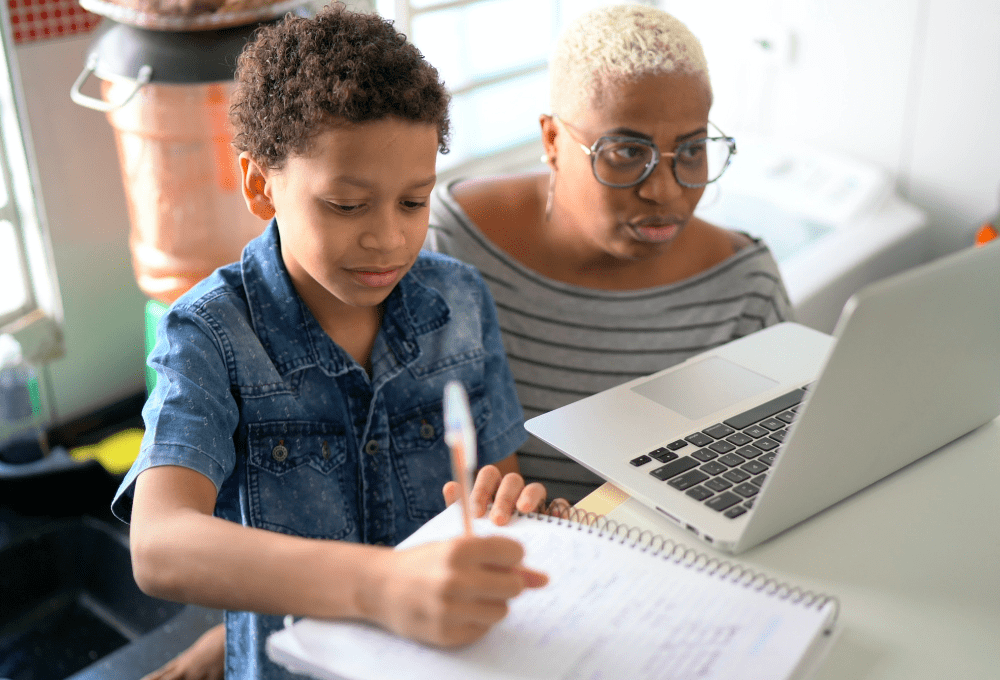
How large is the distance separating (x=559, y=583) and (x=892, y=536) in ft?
0.99

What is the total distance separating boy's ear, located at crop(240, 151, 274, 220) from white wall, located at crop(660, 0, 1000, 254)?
199cm

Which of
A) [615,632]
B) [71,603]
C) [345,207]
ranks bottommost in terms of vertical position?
[71,603]

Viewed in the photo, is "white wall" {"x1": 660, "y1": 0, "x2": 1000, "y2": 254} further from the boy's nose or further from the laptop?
the boy's nose

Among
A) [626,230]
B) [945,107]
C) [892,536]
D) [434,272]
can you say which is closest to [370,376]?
[434,272]

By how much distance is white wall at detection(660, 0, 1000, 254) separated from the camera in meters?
2.28

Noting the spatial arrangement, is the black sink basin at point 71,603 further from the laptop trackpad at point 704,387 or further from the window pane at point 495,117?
→ the window pane at point 495,117

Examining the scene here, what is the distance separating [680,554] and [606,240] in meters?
0.59

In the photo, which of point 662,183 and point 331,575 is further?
point 662,183

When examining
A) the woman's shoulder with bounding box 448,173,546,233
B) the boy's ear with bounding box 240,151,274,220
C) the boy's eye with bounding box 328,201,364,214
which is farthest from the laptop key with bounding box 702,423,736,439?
the woman's shoulder with bounding box 448,173,546,233

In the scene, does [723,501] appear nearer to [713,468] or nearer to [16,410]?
[713,468]

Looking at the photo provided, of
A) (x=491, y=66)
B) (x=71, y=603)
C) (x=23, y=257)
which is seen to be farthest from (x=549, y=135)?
(x=491, y=66)

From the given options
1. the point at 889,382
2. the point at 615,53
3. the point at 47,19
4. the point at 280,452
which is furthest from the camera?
the point at 47,19

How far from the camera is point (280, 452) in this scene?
2.97 feet

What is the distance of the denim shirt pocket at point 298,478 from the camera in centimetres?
90
